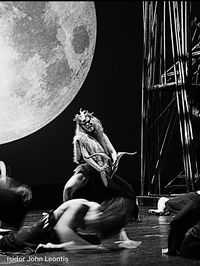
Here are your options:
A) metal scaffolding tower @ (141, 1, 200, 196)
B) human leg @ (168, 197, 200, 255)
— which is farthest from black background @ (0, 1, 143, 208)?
human leg @ (168, 197, 200, 255)

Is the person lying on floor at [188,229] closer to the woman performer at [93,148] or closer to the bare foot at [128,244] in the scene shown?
the bare foot at [128,244]

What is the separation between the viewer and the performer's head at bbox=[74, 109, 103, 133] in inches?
253

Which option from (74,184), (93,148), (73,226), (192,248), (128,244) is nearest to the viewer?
(192,248)

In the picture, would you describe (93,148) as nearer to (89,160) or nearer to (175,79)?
(89,160)

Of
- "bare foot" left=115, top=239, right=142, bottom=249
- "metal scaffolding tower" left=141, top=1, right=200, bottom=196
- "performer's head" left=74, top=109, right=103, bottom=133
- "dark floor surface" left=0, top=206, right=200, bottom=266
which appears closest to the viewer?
"dark floor surface" left=0, top=206, right=200, bottom=266

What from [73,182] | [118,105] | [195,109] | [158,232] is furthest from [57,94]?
[158,232]

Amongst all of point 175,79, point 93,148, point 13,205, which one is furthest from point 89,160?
point 175,79

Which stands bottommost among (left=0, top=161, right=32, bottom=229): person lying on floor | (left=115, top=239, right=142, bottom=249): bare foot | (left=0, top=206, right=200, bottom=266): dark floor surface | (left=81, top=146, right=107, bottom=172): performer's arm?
(left=0, top=206, right=200, bottom=266): dark floor surface

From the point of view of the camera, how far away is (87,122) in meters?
6.45

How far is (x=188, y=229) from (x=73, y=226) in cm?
94

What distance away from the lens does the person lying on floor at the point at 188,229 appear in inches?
176

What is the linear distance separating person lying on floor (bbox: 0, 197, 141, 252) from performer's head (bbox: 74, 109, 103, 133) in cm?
168

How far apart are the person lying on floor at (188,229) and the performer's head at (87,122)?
2.13 metres

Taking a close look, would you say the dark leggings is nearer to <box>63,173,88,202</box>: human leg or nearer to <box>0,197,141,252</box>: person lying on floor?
<box>0,197,141,252</box>: person lying on floor
